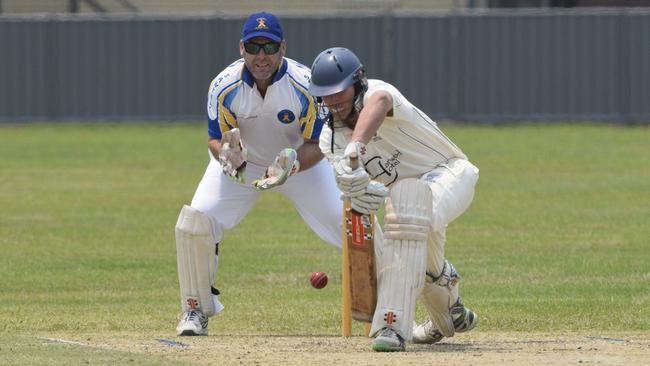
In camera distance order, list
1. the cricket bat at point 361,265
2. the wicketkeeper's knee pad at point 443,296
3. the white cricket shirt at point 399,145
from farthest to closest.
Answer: the wicketkeeper's knee pad at point 443,296 → the cricket bat at point 361,265 → the white cricket shirt at point 399,145

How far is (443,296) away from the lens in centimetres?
918

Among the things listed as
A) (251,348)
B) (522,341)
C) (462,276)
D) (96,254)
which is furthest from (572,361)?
(96,254)

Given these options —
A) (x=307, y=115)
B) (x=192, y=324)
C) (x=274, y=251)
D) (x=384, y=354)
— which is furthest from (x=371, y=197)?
(x=274, y=251)

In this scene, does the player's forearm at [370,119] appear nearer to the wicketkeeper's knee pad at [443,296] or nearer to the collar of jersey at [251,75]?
the wicketkeeper's knee pad at [443,296]

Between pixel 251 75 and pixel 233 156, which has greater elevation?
pixel 251 75

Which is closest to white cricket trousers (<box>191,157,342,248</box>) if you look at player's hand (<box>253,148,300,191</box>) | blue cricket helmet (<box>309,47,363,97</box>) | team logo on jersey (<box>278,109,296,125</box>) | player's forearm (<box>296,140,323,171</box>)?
player's forearm (<box>296,140,323,171</box>)

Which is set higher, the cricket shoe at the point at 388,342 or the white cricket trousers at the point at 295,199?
the white cricket trousers at the point at 295,199

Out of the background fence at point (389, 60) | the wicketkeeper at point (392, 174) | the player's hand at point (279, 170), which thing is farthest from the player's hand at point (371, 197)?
the background fence at point (389, 60)

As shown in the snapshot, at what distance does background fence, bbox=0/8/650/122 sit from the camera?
101ft

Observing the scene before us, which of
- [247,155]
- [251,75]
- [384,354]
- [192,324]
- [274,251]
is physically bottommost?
[274,251]

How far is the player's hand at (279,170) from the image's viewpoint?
30.5 feet

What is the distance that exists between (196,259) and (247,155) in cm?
83

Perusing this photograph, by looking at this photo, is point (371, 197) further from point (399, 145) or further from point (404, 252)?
point (399, 145)

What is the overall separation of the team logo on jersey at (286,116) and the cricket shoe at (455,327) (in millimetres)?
1629
